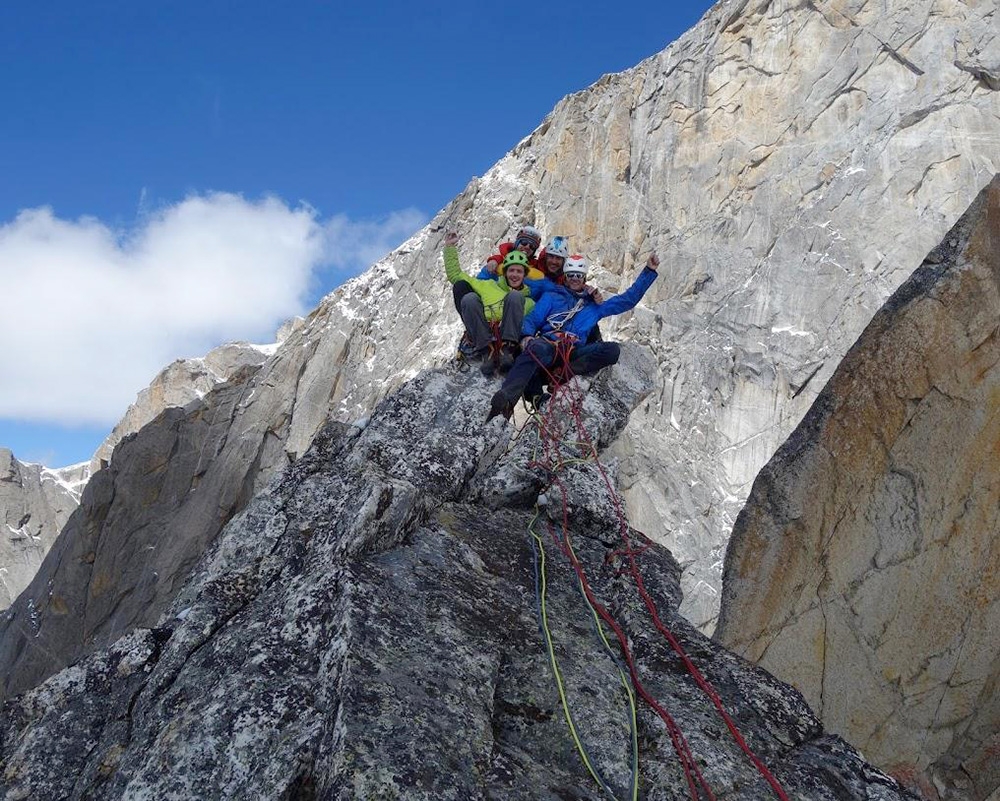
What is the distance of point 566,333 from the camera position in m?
9.12

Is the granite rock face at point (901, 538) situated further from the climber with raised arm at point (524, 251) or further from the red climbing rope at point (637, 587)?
the climber with raised arm at point (524, 251)

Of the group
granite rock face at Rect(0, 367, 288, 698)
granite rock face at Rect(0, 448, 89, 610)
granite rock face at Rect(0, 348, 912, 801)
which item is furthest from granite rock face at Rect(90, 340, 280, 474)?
granite rock face at Rect(0, 348, 912, 801)

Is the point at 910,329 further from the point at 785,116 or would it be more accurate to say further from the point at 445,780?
the point at 785,116

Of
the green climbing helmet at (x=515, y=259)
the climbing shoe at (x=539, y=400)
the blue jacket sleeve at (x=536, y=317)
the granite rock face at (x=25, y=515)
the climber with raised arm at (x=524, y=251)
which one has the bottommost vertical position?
the climbing shoe at (x=539, y=400)

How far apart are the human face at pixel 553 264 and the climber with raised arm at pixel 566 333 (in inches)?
15.5

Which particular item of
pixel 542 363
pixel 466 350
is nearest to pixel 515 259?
pixel 466 350

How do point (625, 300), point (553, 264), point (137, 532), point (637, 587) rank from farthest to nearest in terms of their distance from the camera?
1. point (137, 532)
2. point (553, 264)
3. point (625, 300)
4. point (637, 587)

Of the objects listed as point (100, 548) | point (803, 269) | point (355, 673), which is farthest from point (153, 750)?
point (100, 548)

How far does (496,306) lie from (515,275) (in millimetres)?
487

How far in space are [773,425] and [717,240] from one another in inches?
432

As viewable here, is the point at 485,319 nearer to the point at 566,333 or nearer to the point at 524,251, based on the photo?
the point at 566,333

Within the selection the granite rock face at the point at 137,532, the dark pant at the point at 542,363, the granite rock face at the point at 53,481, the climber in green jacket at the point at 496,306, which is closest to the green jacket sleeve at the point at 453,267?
the climber in green jacket at the point at 496,306

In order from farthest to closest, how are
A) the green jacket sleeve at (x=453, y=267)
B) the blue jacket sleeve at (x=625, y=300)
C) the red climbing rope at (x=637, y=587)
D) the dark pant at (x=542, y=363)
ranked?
the green jacket sleeve at (x=453, y=267) → the blue jacket sleeve at (x=625, y=300) → the dark pant at (x=542, y=363) → the red climbing rope at (x=637, y=587)

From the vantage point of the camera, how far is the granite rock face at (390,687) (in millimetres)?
3908
